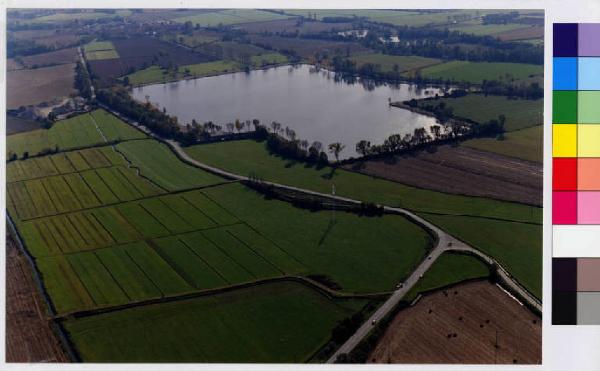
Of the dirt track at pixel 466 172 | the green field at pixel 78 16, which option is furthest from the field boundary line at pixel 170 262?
the green field at pixel 78 16

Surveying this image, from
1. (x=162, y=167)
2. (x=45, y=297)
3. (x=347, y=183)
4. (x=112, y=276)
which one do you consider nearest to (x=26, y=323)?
(x=45, y=297)

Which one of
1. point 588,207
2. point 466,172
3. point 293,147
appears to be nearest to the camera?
point 588,207

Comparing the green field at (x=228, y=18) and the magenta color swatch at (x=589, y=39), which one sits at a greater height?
the green field at (x=228, y=18)

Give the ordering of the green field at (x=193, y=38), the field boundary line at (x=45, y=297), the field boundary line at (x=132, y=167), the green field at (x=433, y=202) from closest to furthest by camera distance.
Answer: the field boundary line at (x=45, y=297) < the green field at (x=433, y=202) < the field boundary line at (x=132, y=167) < the green field at (x=193, y=38)

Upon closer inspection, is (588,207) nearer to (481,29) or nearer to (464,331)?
(464,331)

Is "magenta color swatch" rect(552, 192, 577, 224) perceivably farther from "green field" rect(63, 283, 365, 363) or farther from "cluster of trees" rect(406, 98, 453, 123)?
"cluster of trees" rect(406, 98, 453, 123)

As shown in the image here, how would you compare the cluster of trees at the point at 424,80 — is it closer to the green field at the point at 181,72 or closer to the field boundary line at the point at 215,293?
the green field at the point at 181,72

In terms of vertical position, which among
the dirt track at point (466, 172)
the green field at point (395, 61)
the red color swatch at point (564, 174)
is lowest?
the dirt track at point (466, 172)

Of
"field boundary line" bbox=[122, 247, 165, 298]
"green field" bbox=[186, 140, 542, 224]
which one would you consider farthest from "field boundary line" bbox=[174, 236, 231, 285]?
"green field" bbox=[186, 140, 542, 224]
